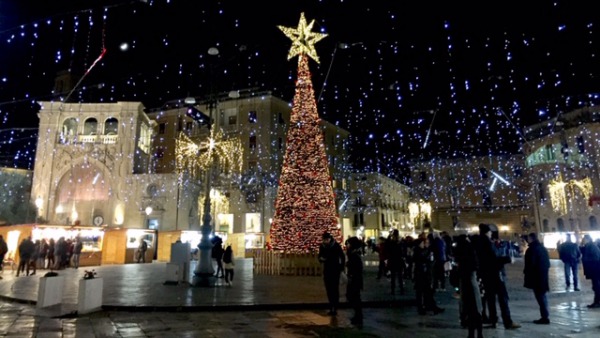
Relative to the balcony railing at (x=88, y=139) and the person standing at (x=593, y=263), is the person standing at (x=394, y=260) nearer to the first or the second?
the person standing at (x=593, y=263)

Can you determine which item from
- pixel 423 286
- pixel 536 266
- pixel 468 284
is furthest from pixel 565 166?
pixel 468 284

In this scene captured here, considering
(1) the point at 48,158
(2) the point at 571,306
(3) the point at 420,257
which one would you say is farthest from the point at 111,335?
(1) the point at 48,158

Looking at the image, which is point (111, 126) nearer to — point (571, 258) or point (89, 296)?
point (89, 296)

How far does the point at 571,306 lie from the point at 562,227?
104 ft

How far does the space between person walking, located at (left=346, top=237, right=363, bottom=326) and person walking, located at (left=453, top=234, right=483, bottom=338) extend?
5.81ft

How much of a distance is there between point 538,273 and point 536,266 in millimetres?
131

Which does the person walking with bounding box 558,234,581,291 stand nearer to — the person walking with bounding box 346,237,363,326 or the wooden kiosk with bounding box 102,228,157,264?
the person walking with bounding box 346,237,363,326

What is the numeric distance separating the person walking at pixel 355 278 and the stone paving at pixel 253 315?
234 mm

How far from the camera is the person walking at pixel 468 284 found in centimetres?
574

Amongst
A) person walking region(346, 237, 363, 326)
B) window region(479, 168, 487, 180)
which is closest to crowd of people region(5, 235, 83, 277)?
person walking region(346, 237, 363, 326)

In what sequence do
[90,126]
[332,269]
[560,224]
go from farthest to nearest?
[90,126]
[560,224]
[332,269]

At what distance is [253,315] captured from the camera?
8.12 m

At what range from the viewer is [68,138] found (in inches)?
1428

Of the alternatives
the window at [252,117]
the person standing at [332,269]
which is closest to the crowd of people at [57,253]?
the person standing at [332,269]
